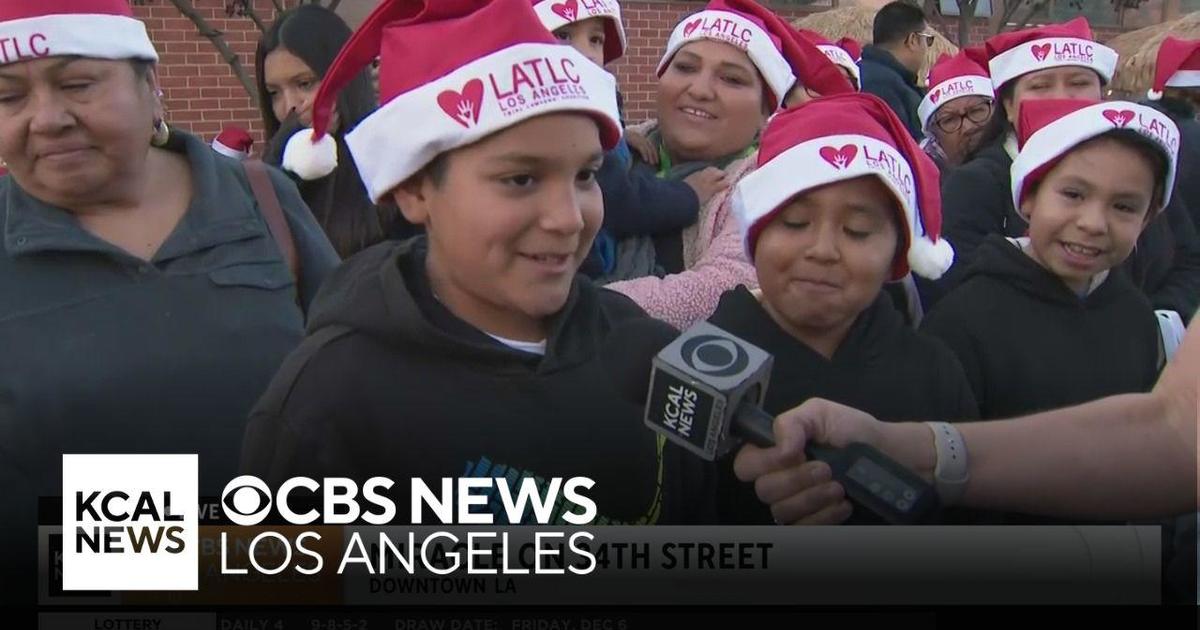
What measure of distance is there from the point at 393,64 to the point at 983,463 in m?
1.05

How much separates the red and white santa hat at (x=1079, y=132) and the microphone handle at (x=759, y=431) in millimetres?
1475

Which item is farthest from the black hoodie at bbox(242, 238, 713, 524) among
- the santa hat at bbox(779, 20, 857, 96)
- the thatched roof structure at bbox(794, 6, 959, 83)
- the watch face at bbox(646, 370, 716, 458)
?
the thatched roof structure at bbox(794, 6, 959, 83)

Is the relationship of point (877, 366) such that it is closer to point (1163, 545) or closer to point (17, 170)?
point (1163, 545)

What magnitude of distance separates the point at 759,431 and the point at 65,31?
4.27 ft

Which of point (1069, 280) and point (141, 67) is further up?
point (141, 67)

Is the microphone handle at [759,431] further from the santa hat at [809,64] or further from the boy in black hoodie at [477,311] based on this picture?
the santa hat at [809,64]

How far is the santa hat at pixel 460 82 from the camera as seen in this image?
1549mm

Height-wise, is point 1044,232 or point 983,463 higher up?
point 1044,232

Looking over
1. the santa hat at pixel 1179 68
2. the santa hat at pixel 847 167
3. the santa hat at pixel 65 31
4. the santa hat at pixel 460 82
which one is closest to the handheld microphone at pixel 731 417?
the santa hat at pixel 460 82

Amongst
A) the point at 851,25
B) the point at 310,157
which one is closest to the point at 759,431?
the point at 310,157

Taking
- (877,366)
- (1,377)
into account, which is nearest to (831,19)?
(877,366)

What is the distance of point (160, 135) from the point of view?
200 centimetres

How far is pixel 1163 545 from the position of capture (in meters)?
1.63

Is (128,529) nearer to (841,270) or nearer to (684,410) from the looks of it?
(684,410)
